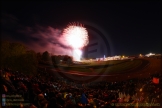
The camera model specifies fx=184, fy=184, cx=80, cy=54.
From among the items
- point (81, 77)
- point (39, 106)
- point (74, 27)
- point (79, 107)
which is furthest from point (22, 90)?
point (81, 77)

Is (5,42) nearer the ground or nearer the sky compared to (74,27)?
nearer the ground

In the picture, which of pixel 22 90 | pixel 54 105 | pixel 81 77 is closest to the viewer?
pixel 54 105

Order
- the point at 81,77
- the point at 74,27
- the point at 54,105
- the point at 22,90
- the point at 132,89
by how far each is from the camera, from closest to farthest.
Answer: the point at 54,105
the point at 22,90
the point at 132,89
the point at 74,27
the point at 81,77

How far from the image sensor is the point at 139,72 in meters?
54.3

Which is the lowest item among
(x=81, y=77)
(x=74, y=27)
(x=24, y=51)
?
(x=81, y=77)

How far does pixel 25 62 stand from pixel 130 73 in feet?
103

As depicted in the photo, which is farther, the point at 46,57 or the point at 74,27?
the point at 46,57

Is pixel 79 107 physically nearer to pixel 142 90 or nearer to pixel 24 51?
pixel 142 90

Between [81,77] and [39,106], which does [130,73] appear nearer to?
[81,77]

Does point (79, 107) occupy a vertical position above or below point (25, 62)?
below

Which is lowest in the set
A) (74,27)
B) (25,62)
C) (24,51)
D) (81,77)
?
(81,77)

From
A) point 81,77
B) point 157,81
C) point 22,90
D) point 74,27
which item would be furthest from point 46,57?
point 22,90

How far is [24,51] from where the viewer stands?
36625 mm

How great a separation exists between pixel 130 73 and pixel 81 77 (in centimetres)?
1450
